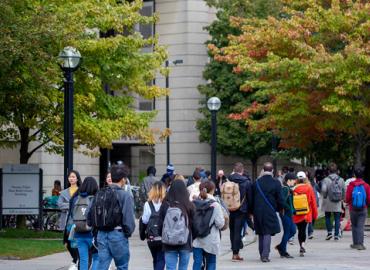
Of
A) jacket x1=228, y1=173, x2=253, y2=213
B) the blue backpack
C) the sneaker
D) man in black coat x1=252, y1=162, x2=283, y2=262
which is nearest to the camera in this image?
man in black coat x1=252, y1=162, x2=283, y2=262

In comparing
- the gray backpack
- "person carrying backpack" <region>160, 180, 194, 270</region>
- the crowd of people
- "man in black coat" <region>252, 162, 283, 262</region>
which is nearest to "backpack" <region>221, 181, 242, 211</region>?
the crowd of people

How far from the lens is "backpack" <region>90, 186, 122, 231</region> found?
1234 cm

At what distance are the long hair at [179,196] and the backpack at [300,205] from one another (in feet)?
23.7

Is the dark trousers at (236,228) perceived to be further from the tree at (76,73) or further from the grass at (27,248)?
the tree at (76,73)

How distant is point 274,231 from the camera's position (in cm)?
1839

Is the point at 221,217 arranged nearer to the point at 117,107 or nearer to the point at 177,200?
the point at 177,200

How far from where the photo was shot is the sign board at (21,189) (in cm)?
2484

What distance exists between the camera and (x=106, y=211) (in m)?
12.4

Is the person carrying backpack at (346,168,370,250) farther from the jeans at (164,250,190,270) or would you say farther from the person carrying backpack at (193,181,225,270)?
the jeans at (164,250,190,270)

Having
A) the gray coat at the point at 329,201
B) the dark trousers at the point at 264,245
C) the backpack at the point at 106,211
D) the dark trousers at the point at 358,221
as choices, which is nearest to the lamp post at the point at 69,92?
the dark trousers at the point at 264,245

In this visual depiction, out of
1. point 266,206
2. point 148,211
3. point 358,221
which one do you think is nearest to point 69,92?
point 266,206

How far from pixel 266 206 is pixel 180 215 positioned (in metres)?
6.06

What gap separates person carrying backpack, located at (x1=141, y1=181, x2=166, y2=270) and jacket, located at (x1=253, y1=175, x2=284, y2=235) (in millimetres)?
5082

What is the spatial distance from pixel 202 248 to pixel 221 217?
0.53m
